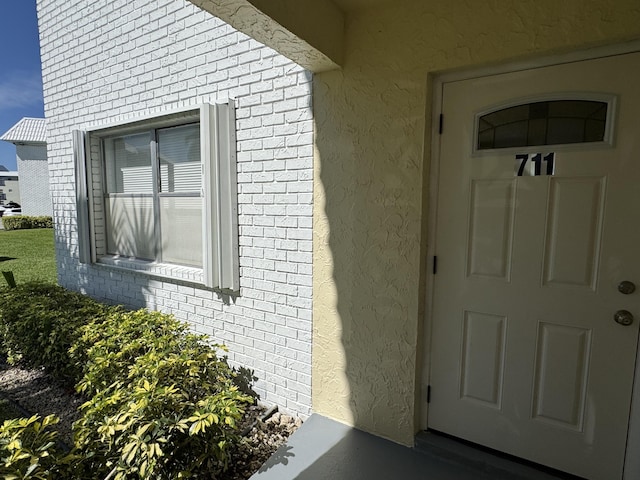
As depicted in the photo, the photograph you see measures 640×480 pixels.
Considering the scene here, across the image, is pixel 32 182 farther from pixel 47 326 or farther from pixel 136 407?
pixel 136 407

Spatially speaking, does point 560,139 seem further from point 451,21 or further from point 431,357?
point 431,357

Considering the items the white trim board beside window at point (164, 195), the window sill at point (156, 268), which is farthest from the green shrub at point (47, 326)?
the white trim board beside window at point (164, 195)

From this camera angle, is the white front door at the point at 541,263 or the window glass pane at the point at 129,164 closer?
the white front door at the point at 541,263

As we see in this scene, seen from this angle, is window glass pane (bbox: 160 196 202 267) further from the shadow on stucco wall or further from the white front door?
the white front door

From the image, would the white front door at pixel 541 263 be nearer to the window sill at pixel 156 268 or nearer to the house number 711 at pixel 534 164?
the house number 711 at pixel 534 164

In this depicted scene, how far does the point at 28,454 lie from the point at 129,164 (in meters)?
3.16

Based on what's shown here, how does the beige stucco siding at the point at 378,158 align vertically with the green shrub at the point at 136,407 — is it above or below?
above

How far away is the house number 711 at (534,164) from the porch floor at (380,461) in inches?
66.9

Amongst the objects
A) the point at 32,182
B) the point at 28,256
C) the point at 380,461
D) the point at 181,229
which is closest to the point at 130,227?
the point at 181,229

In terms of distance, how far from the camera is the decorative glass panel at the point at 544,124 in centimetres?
178

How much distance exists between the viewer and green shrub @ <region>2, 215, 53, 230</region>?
704 inches

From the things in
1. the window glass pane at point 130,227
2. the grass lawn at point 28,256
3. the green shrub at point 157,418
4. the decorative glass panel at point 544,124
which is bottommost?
the grass lawn at point 28,256

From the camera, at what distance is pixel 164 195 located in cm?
363

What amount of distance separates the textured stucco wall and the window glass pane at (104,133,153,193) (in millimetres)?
2297
